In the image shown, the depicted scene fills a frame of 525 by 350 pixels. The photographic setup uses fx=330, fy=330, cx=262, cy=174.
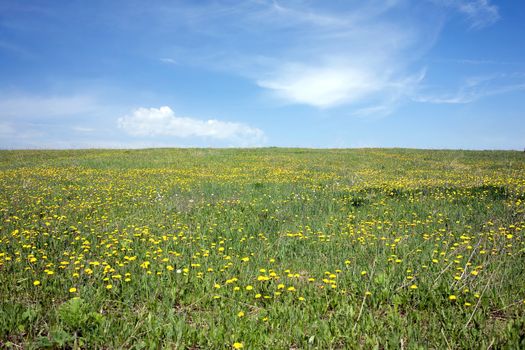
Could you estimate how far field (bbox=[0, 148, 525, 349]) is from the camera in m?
3.66

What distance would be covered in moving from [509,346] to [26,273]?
6359mm

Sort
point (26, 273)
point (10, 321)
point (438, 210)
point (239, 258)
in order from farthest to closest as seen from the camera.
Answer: point (438, 210)
point (239, 258)
point (26, 273)
point (10, 321)

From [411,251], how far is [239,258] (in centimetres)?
314

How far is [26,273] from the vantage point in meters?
5.11

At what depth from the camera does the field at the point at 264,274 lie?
3.66 meters

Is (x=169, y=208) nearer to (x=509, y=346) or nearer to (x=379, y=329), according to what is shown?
(x=379, y=329)

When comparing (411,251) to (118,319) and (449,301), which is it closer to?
(449,301)

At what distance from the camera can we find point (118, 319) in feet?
13.1

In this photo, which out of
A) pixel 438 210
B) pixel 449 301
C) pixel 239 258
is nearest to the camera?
pixel 449 301

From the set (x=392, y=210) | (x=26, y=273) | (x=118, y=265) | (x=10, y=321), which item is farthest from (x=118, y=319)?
(x=392, y=210)

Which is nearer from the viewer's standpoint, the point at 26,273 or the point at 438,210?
the point at 26,273

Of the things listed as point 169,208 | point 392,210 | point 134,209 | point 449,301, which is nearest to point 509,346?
→ point 449,301

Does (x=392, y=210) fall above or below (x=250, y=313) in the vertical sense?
above

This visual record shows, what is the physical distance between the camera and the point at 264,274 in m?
5.28
